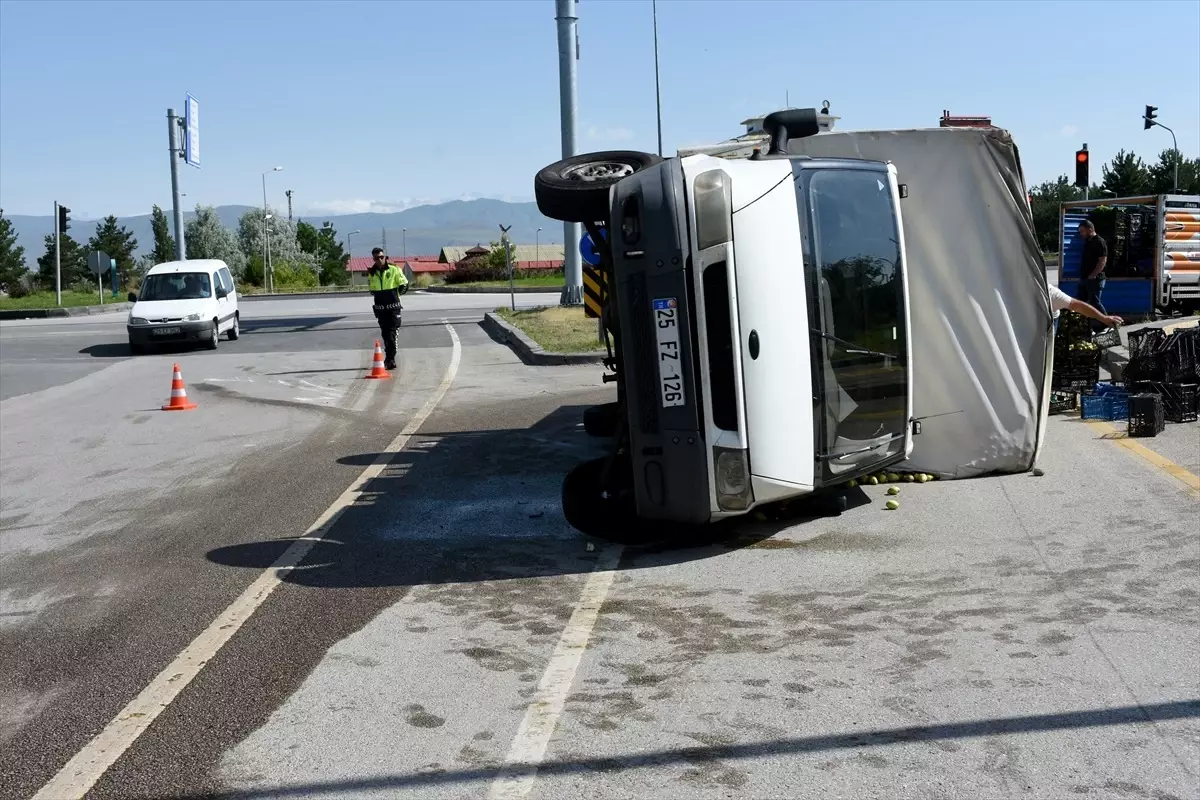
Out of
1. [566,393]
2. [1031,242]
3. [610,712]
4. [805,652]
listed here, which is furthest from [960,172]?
[566,393]

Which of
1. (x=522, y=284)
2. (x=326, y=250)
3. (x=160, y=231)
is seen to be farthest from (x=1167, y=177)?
(x=326, y=250)

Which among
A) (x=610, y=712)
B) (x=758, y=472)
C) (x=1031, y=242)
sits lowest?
(x=610, y=712)

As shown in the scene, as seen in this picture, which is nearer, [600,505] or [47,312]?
[600,505]

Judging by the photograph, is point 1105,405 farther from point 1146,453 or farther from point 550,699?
point 550,699

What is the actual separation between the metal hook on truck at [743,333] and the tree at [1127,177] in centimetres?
7333

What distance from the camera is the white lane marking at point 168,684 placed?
14.2ft

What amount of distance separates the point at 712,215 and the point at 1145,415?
6117mm

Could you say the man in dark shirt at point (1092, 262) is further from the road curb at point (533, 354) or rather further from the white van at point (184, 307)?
the white van at point (184, 307)

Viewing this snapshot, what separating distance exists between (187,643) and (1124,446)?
7.93 meters

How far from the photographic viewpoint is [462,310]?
37844mm

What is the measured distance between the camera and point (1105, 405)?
12.1m

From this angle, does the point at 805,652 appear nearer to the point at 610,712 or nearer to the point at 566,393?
the point at 610,712

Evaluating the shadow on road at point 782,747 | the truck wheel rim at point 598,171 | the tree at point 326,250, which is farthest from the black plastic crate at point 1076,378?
the tree at point 326,250

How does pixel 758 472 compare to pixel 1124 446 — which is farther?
pixel 1124 446
